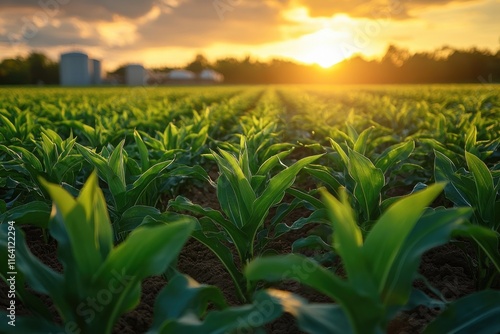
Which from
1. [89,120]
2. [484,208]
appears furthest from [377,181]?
[89,120]

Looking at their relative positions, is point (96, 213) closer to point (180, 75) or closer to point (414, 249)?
point (414, 249)

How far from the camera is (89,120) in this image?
730cm

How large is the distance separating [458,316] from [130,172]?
2.25 metres

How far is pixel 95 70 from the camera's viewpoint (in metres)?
73.6

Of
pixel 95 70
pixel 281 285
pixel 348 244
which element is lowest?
pixel 281 285

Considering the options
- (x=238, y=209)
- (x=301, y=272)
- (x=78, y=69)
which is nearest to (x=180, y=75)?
(x=78, y=69)

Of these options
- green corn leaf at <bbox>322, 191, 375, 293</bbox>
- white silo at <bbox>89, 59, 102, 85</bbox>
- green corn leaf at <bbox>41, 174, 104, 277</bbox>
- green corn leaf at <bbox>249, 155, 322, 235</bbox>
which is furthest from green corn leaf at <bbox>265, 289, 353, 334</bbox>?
white silo at <bbox>89, 59, 102, 85</bbox>

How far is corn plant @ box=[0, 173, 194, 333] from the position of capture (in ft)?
4.43

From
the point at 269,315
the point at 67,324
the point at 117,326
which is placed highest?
the point at 269,315

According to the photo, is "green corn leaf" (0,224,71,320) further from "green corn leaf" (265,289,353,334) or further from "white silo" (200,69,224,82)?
"white silo" (200,69,224,82)

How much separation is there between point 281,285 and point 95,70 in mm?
76335

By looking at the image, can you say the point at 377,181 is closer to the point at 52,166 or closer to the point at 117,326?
the point at 117,326

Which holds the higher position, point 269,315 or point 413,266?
point 413,266

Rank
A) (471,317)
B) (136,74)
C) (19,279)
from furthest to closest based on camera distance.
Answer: (136,74)
(19,279)
(471,317)
